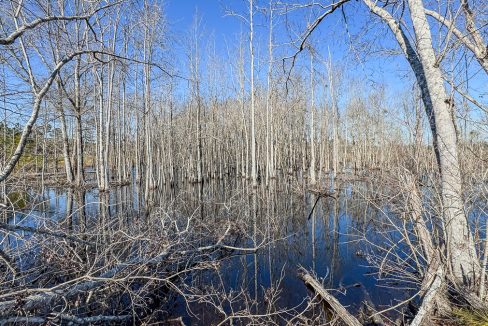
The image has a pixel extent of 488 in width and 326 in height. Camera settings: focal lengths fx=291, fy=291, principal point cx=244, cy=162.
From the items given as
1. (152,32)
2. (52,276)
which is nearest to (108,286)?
(52,276)

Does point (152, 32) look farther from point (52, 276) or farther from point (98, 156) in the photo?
point (52, 276)

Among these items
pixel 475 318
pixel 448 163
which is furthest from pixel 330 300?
pixel 448 163

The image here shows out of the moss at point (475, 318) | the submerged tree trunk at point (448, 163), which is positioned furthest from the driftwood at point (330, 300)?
the submerged tree trunk at point (448, 163)

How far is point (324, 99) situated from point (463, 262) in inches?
950

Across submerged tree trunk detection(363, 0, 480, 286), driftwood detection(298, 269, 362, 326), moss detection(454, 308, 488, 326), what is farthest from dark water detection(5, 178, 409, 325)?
moss detection(454, 308, 488, 326)

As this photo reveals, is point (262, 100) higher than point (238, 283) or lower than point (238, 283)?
higher

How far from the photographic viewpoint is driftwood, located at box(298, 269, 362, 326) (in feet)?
12.5

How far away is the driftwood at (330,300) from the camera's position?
3817mm

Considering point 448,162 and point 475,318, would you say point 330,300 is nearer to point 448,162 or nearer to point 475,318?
point 475,318

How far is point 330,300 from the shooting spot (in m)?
4.28

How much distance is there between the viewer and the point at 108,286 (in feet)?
11.7

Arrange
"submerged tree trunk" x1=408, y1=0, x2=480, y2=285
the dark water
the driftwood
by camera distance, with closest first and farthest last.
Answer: "submerged tree trunk" x1=408, y1=0, x2=480, y2=285 → the driftwood → the dark water

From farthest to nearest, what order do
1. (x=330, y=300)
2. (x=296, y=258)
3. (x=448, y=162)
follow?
(x=296, y=258) < (x=330, y=300) < (x=448, y=162)

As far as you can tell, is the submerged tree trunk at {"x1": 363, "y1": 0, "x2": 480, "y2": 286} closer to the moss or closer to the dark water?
the moss
